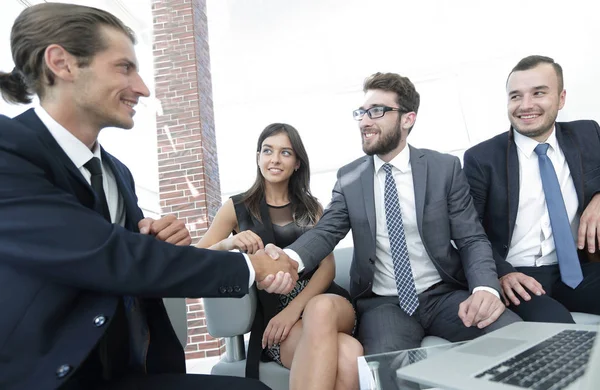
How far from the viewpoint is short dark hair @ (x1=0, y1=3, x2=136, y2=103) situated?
48.1 inches

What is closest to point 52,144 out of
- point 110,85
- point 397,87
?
point 110,85

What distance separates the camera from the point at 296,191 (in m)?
Answer: 2.41

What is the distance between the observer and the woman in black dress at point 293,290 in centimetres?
140

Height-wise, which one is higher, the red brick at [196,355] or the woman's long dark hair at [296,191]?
the woman's long dark hair at [296,191]

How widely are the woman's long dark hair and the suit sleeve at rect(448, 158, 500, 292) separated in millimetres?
669

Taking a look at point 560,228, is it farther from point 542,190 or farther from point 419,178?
point 419,178

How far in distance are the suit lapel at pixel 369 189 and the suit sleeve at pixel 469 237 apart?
0.34 m

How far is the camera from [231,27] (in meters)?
6.51

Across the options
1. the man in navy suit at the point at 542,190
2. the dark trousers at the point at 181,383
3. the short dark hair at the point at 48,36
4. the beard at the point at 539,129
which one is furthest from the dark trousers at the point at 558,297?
the short dark hair at the point at 48,36

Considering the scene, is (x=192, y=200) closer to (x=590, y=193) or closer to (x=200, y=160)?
(x=200, y=160)

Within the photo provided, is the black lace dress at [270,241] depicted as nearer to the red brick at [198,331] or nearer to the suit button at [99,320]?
the suit button at [99,320]

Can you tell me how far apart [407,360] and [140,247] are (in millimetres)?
712

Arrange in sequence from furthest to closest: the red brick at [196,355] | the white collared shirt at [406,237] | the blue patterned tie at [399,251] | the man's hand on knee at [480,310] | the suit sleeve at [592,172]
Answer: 1. the red brick at [196,355]
2. the suit sleeve at [592,172]
3. the white collared shirt at [406,237]
4. the blue patterned tie at [399,251]
5. the man's hand on knee at [480,310]

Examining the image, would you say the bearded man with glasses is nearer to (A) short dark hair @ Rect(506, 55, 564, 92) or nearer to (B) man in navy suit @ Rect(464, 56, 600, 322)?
(B) man in navy suit @ Rect(464, 56, 600, 322)
